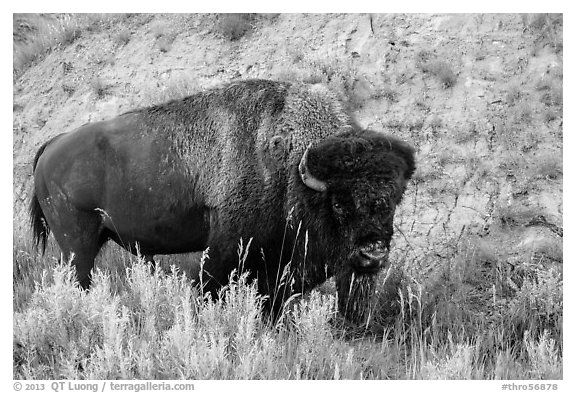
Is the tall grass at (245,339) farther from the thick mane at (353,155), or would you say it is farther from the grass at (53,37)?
the grass at (53,37)

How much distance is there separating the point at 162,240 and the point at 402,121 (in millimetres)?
3737

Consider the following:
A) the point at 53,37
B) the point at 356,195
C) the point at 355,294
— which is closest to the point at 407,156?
the point at 356,195

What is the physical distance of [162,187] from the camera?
231 inches

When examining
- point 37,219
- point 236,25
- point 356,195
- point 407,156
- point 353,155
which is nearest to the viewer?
point 356,195

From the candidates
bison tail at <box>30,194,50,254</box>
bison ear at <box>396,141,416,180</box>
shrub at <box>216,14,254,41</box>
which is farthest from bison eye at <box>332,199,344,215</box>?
shrub at <box>216,14,254,41</box>

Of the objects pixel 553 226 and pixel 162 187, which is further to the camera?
pixel 553 226

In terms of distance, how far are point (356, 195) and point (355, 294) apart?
0.95 metres

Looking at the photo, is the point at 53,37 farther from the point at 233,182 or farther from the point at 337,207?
the point at 337,207

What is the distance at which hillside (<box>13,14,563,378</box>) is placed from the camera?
6492 mm

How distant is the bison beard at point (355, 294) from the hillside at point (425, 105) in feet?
1.74

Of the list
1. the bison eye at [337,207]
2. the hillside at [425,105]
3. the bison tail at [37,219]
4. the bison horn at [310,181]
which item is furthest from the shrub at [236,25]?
the bison eye at [337,207]

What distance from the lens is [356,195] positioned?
5.07 m
